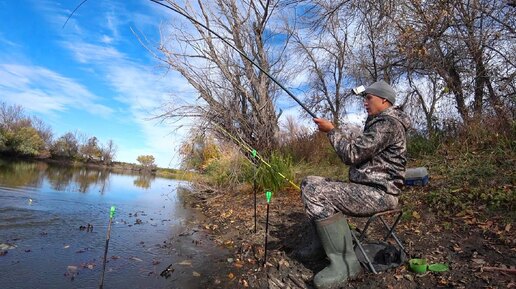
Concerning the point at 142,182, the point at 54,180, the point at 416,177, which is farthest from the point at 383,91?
the point at 142,182

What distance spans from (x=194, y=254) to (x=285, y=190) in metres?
3.79

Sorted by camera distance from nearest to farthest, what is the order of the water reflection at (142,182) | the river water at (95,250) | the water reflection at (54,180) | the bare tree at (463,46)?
1. the river water at (95,250)
2. the bare tree at (463,46)
3. the water reflection at (54,180)
4. the water reflection at (142,182)

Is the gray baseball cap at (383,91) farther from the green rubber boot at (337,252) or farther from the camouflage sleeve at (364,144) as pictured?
the green rubber boot at (337,252)

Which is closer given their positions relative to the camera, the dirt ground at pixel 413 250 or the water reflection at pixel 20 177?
the dirt ground at pixel 413 250

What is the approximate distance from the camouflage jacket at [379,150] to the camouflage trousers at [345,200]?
10cm

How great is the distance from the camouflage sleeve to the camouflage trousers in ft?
0.91

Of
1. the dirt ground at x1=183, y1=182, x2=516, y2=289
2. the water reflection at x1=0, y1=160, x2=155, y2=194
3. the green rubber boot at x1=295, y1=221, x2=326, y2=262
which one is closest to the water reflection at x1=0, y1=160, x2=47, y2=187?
the water reflection at x1=0, y1=160, x2=155, y2=194

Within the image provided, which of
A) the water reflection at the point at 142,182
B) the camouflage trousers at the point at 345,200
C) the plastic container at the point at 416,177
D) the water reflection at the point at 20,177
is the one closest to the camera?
the camouflage trousers at the point at 345,200

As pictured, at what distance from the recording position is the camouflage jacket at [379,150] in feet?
10.4

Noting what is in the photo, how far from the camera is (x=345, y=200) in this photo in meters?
3.25

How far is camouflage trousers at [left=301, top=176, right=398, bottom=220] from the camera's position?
3.25m

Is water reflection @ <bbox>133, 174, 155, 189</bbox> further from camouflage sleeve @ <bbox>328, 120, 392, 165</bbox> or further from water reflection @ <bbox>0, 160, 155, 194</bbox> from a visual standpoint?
camouflage sleeve @ <bbox>328, 120, 392, 165</bbox>

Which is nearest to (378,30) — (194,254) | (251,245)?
(251,245)

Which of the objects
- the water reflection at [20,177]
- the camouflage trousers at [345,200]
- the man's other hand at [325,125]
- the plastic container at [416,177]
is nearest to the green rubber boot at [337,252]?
the camouflage trousers at [345,200]
